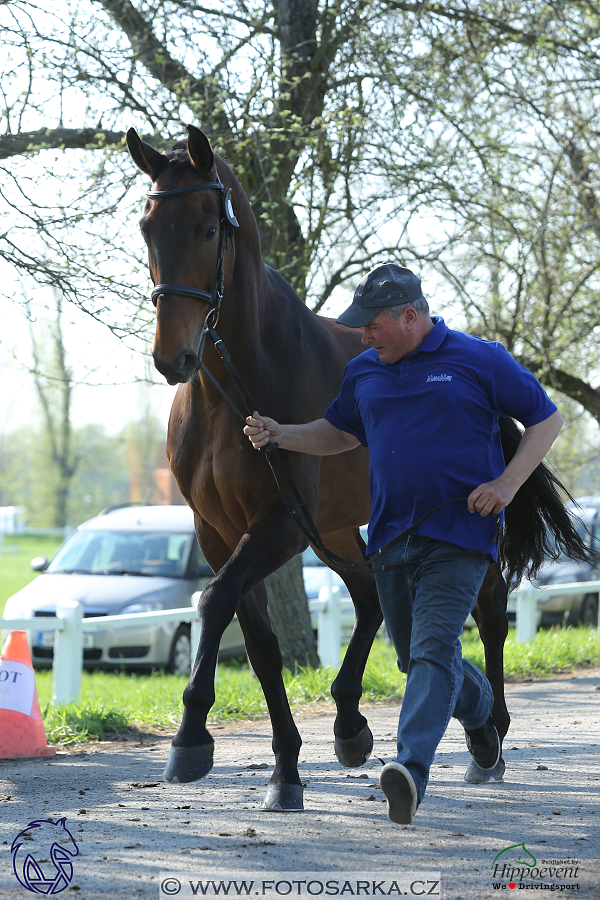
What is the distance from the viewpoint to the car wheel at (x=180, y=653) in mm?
10867

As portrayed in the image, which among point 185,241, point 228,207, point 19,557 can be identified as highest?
point 228,207

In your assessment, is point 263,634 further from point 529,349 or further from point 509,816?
point 529,349

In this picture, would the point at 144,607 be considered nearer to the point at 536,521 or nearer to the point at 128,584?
the point at 128,584

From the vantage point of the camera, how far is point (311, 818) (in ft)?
13.1

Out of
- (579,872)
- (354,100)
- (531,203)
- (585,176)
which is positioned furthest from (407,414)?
(585,176)

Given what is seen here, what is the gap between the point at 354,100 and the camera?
28.4ft

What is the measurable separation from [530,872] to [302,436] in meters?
1.92

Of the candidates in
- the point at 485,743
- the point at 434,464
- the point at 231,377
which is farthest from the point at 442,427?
the point at 485,743

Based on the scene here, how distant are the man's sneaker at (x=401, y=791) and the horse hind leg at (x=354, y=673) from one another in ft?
6.21

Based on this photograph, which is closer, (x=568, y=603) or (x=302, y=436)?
(x=302, y=436)

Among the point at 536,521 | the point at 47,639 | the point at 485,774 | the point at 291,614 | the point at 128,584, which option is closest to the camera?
the point at 485,774

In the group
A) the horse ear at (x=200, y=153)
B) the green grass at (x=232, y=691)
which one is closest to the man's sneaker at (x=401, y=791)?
the horse ear at (x=200, y=153)

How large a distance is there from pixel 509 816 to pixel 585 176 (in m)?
8.32

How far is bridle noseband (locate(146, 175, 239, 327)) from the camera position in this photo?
3.85 meters
